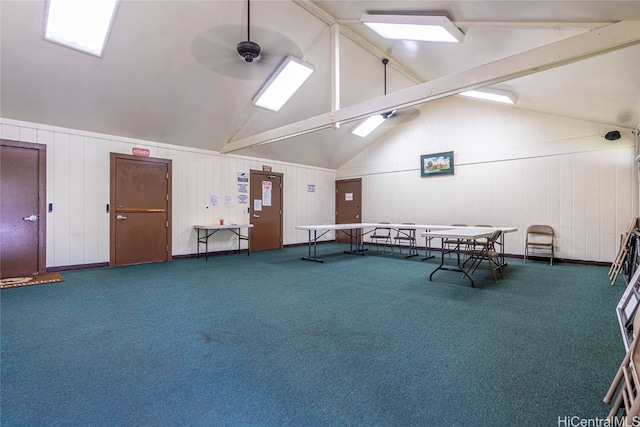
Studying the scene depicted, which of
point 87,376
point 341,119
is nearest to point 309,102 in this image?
point 341,119

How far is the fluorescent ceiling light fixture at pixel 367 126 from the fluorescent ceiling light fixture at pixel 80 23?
209 inches

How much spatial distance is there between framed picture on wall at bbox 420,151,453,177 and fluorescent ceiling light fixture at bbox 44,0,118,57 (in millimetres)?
6643

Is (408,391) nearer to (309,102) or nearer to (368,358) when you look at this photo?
(368,358)

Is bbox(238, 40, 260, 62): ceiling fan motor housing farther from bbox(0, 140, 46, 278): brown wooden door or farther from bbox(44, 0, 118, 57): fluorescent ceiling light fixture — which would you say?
bbox(0, 140, 46, 278): brown wooden door

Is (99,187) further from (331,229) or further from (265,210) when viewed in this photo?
(331,229)

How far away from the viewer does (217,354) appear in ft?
6.84

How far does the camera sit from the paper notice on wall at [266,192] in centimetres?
758

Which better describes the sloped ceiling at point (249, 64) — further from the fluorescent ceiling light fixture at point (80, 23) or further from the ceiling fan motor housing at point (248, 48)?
the ceiling fan motor housing at point (248, 48)

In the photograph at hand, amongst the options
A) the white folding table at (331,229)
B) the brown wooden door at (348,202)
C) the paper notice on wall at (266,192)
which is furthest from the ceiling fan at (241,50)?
the brown wooden door at (348,202)

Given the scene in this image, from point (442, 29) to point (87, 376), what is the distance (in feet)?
14.9

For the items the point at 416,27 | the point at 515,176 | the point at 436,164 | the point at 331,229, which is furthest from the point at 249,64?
the point at 515,176

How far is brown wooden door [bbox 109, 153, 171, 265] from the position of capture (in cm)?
529

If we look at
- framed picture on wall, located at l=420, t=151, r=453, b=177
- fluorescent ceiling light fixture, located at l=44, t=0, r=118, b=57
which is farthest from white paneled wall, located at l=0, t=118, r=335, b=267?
framed picture on wall, located at l=420, t=151, r=453, b=177

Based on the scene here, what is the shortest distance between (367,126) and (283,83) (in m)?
2.93
